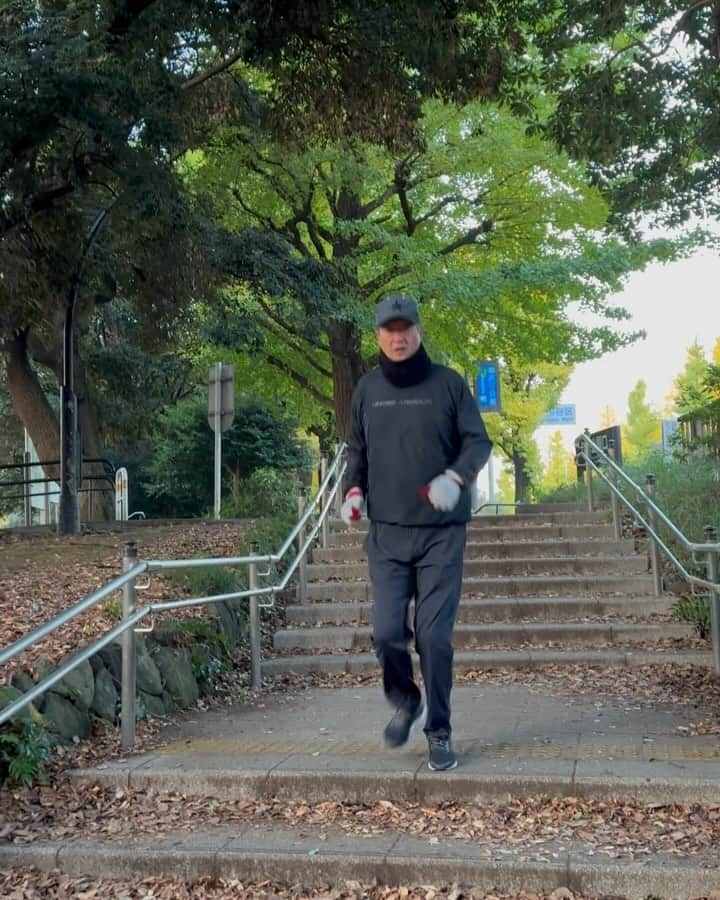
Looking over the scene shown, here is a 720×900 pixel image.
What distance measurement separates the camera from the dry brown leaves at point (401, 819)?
3.53m

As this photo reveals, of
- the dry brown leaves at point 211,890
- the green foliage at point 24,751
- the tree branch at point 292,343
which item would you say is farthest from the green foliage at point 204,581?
the tree branch at point 292,343

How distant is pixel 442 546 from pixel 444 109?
13.6 m

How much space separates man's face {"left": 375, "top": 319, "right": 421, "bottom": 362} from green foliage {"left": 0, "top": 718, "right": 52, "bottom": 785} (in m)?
2.27

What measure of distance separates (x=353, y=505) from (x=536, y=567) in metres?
5.07

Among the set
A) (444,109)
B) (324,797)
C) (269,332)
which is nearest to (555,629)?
(324,797)

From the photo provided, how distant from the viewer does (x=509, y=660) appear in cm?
682

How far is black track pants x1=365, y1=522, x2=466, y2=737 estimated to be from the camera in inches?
166

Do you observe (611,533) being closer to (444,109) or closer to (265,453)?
(444,109)

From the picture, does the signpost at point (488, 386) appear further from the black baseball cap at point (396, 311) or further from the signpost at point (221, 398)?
the black baseball cap at point (396, 311)

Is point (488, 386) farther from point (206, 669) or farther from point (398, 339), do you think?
point (398, 339)

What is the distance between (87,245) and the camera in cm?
1147

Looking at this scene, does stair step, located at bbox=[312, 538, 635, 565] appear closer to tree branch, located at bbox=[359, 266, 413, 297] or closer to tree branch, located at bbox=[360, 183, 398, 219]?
tree branch, located at bbox=[359, 266, 413, 297]

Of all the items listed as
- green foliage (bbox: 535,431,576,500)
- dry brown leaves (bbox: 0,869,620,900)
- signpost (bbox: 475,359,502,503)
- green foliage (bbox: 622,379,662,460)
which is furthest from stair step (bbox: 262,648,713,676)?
green foliage (bbox: 622,379,662,460)

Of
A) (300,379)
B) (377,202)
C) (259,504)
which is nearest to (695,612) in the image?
(259,504)
